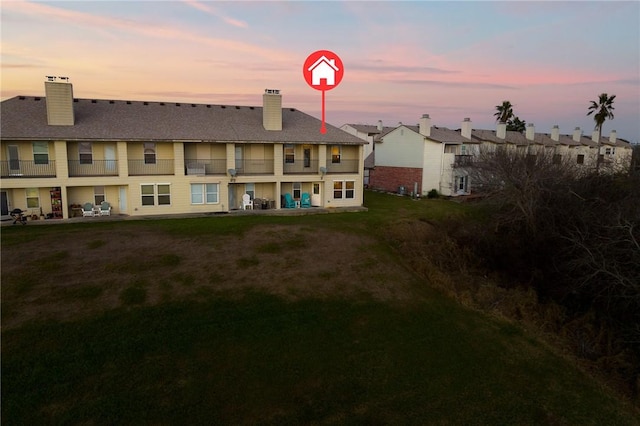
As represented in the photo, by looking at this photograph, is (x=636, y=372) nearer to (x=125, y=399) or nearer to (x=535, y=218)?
(x=535, y=218)

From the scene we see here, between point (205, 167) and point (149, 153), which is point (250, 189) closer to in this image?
point (205, 167)

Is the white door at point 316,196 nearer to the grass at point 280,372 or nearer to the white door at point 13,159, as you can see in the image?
the grass at point 280,372

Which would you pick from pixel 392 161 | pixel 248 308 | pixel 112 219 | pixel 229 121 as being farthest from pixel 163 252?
pixel 392 161

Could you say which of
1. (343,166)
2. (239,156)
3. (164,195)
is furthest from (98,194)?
(343,166)

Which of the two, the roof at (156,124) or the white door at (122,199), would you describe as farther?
the white door at (122,199)

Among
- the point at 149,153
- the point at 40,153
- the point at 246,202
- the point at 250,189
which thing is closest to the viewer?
the point at 40,153

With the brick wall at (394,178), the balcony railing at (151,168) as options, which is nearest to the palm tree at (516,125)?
the brick wall at (394,178)
